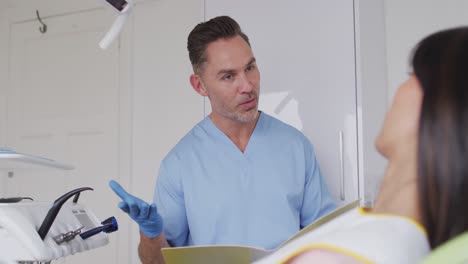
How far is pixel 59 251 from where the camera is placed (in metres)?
1.00

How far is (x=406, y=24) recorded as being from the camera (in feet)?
7.08

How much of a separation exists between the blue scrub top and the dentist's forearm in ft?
0.32

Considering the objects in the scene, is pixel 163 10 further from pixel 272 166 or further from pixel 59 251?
pixel 59 251

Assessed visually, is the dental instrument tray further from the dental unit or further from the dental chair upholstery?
the dental chair upholstery

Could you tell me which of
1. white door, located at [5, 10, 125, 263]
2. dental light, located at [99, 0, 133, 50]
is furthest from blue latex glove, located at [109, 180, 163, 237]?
white door, located at [5, 10, 125, 263]

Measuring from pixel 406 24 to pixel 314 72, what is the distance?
64 cm

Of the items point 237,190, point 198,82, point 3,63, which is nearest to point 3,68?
point 3,63

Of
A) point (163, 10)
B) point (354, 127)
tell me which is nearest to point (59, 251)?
point (354, 127)

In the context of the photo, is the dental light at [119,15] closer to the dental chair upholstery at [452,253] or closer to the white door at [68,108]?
the dental chair upholstery at [452,253]

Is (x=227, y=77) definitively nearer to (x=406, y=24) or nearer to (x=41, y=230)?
(x=41, y=230)

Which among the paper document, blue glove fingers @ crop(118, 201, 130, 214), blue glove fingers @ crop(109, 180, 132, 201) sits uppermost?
blue glove fingers @ crop(109, 180, 132, 201)

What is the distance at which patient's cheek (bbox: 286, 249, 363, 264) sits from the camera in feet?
1.66

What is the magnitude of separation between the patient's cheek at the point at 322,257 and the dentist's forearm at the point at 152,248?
2.54 ft

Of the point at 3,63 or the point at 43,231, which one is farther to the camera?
the point at 3,63
